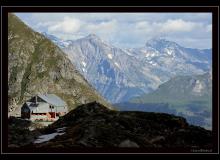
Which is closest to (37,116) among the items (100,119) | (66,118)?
(66,118)

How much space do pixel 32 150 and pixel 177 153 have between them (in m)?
6.82

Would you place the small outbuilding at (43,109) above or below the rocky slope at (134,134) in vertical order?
below

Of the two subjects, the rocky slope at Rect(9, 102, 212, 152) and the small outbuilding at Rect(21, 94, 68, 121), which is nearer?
the rocky slope at Rect(9, 102, 212, 152)

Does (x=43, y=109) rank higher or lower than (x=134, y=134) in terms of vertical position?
lower

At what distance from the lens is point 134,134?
3547cm

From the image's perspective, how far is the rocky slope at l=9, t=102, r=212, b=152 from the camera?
31.0m

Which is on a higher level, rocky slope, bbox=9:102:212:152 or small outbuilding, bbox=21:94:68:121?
rocky slope, bbox=9:102:212:152

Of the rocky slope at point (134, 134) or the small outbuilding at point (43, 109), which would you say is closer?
the rocky slope at point (134, 134)

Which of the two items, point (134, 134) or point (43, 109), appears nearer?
point (134, 134)

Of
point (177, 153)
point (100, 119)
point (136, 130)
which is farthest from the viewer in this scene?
point (100, 119)

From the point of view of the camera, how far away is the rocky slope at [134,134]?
3102 cm
